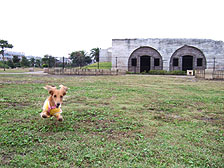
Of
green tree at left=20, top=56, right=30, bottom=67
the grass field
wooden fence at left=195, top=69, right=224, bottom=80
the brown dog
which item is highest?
green tree at left=20, top=56, right=30, bottom=67

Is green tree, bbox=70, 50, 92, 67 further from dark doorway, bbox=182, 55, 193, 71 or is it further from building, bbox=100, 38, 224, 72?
dark doorway, bbox=182, 55, 193, 71

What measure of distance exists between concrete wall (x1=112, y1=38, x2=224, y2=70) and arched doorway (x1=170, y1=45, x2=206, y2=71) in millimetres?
505

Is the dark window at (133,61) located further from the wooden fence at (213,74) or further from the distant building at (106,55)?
the wooden fence at (213,74)

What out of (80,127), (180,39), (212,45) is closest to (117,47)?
(180,39)

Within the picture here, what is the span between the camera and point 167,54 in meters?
30.2

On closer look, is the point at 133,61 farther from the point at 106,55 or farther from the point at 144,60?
the point at 106,55

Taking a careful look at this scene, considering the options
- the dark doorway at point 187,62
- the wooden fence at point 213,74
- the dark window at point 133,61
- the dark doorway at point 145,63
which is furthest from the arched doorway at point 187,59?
the wooden fence at point 213,74

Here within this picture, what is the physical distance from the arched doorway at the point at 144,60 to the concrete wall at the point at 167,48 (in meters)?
0.55

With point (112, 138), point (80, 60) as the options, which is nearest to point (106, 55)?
point (80, 60)

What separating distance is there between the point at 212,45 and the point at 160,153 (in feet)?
98.3

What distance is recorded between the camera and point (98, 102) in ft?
21.2

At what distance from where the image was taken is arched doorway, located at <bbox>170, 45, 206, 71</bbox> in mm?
29402

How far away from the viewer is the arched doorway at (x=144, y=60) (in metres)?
30.9

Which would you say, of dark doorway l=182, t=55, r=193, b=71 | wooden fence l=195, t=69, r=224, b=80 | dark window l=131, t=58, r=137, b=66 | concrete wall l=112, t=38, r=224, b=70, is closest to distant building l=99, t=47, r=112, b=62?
concrete wall l=112, t=38, r=224, b=70
